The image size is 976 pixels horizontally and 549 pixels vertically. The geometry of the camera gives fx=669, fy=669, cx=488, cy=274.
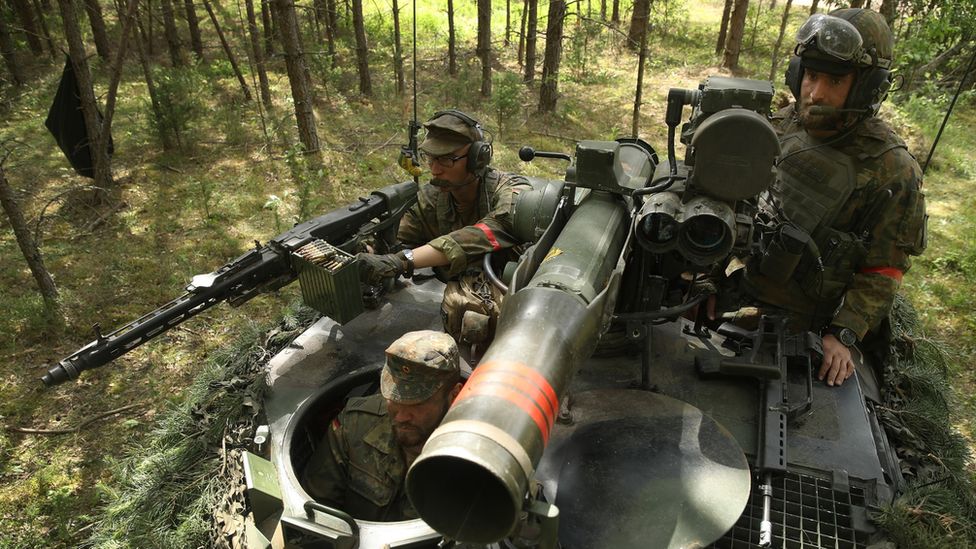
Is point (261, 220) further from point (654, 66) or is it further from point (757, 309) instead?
point (654, 66)

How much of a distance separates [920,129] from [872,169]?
1104cm

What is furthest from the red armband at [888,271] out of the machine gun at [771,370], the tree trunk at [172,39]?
the tree trunk at [172,39]

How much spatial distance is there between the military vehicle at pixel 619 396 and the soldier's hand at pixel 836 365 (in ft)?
0.20

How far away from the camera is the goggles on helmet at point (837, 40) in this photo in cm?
378

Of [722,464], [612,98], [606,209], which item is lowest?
[612,98]

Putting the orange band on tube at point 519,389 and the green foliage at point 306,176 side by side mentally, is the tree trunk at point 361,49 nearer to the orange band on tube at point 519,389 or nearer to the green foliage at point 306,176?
the green foliage at point 306,176

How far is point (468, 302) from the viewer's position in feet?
14.9

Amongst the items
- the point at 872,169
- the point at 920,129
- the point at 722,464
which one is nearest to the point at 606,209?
the point at 722,464

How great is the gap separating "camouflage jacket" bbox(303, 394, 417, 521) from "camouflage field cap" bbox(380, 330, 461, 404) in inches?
18.0

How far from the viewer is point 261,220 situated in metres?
10.0

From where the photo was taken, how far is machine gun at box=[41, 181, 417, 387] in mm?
4035

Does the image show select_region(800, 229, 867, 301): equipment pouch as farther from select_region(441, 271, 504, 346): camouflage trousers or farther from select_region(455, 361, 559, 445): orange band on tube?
select_region(455, 361, 559, 445): orange band on tube

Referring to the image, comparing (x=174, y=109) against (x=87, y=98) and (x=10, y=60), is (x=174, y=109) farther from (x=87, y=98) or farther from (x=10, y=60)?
(x=10, y=60)

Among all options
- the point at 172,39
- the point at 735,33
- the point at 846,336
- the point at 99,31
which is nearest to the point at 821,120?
the point at 846,336
